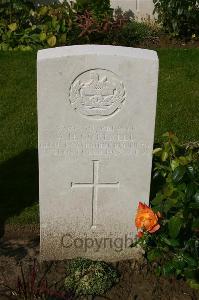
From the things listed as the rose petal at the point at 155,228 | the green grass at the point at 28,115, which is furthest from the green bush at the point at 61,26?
the rose petal at the point at 155,228

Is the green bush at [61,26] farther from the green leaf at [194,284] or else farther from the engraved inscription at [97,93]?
the green leaf at [194,284]

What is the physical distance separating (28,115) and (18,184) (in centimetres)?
156

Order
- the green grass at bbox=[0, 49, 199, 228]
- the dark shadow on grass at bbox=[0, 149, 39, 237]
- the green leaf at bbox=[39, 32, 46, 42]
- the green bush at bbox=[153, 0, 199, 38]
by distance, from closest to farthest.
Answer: the dark shadow on grass at bbox=[0, 149, 39, 237], the green grass at bbox=[0, 49, 199, 228], the green leaf at bbox=[39, 32, 46, 42], the green bush at bbox=[153, 0, 199, 38]

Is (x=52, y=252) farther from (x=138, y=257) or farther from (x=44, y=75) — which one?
(x=44, y=75)

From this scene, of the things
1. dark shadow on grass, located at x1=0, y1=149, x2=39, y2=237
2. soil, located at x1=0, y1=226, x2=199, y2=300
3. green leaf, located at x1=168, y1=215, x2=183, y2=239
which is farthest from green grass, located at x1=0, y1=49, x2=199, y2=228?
green leaf, located at x1=168, y1=215, x2=183, y2=239

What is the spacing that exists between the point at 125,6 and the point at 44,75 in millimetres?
6478

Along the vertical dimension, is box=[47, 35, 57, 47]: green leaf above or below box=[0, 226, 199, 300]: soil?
above

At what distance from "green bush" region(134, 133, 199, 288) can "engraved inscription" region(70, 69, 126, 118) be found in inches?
24.8

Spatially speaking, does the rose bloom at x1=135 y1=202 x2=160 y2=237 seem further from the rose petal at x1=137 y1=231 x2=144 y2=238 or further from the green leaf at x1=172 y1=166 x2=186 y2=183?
the green leaf at x1=172 y1=166 x2=186 y2=183

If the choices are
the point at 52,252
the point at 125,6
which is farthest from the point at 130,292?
the point at 125,6

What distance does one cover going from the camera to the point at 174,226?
4.21m

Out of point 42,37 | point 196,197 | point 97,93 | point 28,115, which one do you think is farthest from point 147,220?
point 42,37

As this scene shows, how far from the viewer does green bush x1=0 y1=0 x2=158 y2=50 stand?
30.4 ft

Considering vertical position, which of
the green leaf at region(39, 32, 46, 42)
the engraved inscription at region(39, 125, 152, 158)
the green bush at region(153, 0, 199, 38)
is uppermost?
the green bush at region(153, 0, 199, 38)
